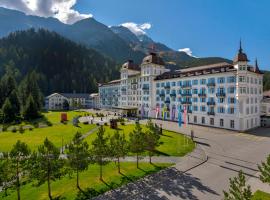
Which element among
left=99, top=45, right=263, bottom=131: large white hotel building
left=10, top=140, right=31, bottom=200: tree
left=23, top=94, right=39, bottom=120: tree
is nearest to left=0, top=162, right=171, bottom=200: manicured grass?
left=10, top=140, right=31, bottom=200: tree

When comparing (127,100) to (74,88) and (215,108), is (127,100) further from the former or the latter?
(74,88)

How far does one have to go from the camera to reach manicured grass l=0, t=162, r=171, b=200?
2341 cm

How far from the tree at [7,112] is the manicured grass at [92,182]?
6630cm

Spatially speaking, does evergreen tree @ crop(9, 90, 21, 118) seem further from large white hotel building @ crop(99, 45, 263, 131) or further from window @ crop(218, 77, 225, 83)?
window @ crop(218, 77, 225, 83)

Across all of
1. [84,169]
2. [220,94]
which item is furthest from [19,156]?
[220,94]

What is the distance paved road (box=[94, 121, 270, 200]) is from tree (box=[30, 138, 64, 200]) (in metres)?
6.39

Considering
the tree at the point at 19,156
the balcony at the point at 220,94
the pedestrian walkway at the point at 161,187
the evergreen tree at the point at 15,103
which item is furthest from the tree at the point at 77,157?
the evergreen tree at the point at 15,103

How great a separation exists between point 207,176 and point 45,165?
2000 cm

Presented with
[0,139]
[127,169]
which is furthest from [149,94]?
[127,169]

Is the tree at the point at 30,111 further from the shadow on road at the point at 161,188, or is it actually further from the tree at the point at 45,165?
the shadow on road at the point at 161,188

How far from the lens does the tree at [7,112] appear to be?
81631mm

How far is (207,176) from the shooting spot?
2756cm

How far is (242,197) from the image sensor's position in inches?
548

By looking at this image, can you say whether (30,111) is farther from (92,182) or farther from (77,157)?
(77,157)
